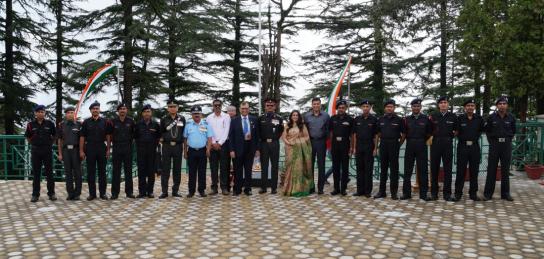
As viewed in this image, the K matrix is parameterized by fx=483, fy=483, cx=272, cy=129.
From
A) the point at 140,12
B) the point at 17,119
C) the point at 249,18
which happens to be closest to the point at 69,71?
the point at 17,119

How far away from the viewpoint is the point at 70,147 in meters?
7.93

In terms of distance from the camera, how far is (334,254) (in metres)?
4.64

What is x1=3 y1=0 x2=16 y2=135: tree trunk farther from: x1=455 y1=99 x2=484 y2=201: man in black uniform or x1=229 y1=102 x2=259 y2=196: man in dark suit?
x1=455 y1=99 x2=484 y2=201: man in black uniform

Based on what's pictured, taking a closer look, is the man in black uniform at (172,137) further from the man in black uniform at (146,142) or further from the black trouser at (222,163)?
the black trouser at (222,163)

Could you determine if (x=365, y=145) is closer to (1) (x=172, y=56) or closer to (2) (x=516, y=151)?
(2) (x=516, y=151)

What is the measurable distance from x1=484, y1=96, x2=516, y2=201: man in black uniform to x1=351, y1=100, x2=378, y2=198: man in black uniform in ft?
5.83

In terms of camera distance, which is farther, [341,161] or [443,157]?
[341,161]

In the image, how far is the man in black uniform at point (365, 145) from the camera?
310 inches

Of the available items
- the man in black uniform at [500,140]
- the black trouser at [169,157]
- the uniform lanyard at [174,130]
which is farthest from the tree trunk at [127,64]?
the man in black uniform at [500,140]

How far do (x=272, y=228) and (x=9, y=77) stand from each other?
18749 mm

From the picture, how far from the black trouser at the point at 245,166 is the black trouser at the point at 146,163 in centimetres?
140

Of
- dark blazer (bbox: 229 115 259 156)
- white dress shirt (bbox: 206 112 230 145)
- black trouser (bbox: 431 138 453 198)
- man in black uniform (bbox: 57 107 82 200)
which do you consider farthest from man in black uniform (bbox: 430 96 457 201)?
man in black uniform (bbox: 57 107 82 200)

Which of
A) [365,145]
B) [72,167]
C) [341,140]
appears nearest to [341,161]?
[341,140]

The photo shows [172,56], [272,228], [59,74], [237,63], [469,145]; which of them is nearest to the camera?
[272,228]
